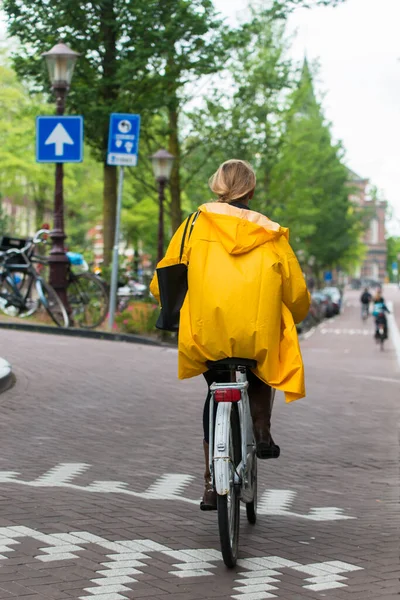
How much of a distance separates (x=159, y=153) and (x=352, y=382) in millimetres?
12653

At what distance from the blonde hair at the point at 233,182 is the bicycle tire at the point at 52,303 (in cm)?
1175

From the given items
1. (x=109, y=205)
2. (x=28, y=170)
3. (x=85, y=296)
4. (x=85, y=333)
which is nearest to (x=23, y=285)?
(x=85, y=296)

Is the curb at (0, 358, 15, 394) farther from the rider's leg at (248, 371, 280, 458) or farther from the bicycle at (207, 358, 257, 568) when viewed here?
the bicycle at (207, 358, 257, 568)

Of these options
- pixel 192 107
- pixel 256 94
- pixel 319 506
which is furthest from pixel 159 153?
pixel 319 506

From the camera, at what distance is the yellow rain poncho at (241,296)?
4.86 meters

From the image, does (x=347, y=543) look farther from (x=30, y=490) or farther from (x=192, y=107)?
(x=192, y=107)

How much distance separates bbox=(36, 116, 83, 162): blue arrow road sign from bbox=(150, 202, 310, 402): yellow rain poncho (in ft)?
38.3

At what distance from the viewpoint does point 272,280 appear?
16.1 feet

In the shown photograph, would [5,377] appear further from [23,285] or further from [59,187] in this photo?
[59,187]

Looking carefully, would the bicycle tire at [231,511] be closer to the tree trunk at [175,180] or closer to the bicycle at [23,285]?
the bicycle at [23,285]

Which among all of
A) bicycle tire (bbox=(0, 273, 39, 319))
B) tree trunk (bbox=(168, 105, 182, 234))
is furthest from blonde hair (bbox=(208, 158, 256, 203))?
tree trunk (bbox=(168, 105, 182, 234))

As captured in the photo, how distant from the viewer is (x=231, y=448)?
492 cm

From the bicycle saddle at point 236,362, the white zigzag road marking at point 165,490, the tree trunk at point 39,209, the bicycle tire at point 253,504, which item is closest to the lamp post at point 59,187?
the white zigzag road marking at point 165,490

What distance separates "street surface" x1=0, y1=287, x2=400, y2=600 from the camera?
14.9 ft
